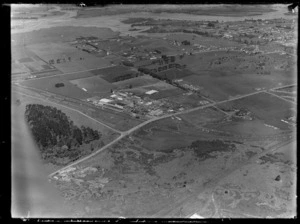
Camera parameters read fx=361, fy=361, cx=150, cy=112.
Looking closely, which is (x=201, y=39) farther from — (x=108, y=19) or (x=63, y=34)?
(x=63, y=34)

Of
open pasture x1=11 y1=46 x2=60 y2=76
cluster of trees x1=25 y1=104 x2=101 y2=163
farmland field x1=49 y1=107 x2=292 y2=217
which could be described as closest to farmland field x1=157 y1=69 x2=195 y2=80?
farmland field x1=49 y1=107 x2=292 y2=217

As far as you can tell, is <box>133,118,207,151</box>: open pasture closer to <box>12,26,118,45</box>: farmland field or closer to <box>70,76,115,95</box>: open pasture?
<box>70,76,115,95</box>: open pasture

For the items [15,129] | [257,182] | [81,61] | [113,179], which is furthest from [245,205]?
[81,61]

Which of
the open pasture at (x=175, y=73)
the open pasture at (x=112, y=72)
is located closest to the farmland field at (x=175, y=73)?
the open pasture at (x=175, y=73)

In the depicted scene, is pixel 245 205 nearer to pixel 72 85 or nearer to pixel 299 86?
pixel 299 86

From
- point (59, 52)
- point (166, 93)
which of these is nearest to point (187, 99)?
point (166, 93)

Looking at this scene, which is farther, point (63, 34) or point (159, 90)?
point (159, 90)
